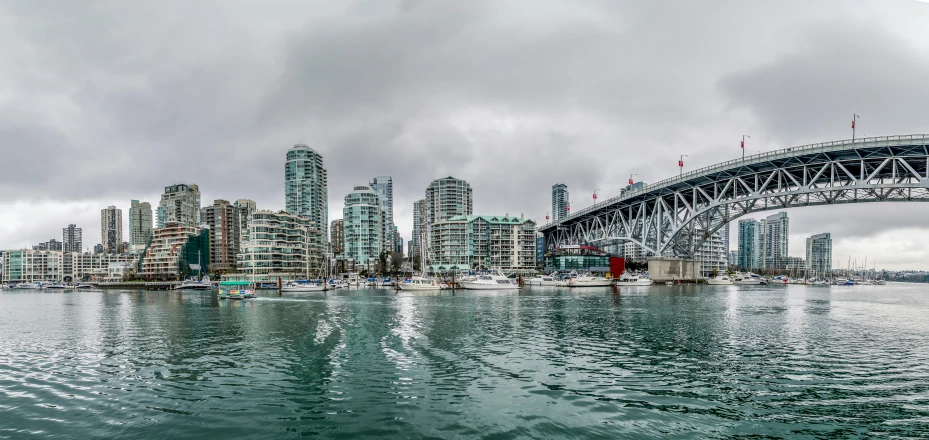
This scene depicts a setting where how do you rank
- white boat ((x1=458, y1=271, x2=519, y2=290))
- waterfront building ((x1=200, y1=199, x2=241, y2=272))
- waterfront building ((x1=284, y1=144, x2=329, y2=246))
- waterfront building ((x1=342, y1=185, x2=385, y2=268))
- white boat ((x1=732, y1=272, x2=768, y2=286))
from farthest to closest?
waterfront building ((x1=284, y1=144, x2=329, y2=246)) → waterfront building ((x1=342, y1=185, x2=385, y2=268)) → waterfront building ((x1=200, y1=199, x2=241, y2=272)) → white boat ((x1=732, y1=272, x2=768, y2=286)) → white boat ((x1=458, y1=271, x2=519, y2=290))

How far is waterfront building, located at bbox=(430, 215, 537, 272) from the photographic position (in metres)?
118

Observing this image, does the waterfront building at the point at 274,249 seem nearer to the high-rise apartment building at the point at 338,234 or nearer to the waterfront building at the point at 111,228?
the high-rise apartment building at the point at 338,234

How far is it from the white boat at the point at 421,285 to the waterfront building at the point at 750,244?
171 m

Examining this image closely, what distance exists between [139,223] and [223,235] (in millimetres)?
71084

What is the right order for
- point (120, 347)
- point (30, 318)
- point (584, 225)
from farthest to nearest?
point (584, 225), point (30, 318), point (120, 347)

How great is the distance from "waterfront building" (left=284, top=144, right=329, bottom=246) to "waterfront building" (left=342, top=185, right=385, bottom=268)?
38.6ft

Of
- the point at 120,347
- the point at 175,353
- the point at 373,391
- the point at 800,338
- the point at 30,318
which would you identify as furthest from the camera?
the point at 30,318

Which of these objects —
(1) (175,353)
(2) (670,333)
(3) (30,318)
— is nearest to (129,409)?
(1) (175,353)

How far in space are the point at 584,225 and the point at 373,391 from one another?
107572 millimetres

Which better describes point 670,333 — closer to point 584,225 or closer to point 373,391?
point 373,391

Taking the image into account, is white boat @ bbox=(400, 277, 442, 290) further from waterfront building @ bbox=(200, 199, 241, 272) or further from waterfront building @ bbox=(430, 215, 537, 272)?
waterfront building @ bbox=(200, 199, 241, 272)

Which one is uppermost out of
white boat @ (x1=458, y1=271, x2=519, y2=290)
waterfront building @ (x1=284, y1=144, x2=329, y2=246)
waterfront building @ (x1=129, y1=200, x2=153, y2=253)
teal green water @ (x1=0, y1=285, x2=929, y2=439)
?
waterfront building @ (x1=284, y1=144, x2=329, y2=246)

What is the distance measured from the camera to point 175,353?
1767 centimetres

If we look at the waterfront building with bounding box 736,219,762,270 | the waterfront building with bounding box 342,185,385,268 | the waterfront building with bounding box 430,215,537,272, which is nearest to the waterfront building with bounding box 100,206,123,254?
the waterfront building with bounding box 342,185,385,268
